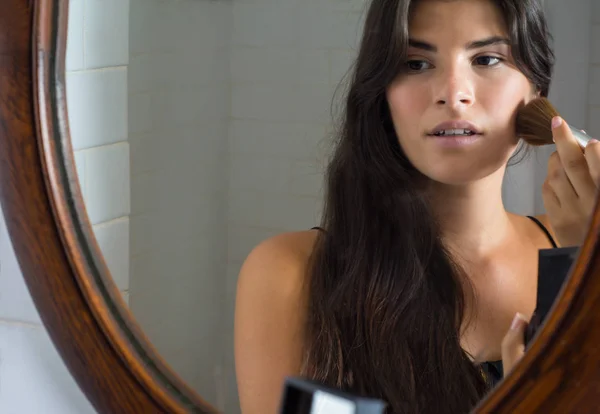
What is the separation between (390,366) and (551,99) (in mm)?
181

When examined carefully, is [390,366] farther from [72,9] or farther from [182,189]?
[72,9]

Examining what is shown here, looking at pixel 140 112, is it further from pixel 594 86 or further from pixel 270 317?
pixel 594 86

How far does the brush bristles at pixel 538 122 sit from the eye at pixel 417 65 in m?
0.06

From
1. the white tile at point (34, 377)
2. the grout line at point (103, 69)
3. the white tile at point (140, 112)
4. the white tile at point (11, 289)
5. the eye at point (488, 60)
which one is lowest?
the white tile at point (34, 377)

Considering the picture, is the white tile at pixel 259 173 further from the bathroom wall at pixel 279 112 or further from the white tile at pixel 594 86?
the white tile at pixel 594 86

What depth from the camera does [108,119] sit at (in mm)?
625

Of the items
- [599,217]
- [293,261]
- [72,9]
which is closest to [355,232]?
[293,261]

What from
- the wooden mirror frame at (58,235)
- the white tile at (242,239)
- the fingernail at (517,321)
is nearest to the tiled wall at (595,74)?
the fingernail at (517,321)

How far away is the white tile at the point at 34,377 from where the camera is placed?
2.28 feet

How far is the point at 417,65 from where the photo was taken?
19.2 inches

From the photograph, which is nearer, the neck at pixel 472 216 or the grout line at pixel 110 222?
the neck at pixel 472 216

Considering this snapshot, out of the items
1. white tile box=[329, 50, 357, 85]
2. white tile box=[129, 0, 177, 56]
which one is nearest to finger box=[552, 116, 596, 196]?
white tile box=[329, 50, 357, 85]

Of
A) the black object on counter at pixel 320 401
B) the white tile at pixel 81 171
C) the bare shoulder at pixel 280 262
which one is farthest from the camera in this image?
the white tile at pixel 81 171

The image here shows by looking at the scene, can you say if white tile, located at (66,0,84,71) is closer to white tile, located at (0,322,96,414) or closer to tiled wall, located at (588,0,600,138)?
white tile, located at (0,322,96,414)
